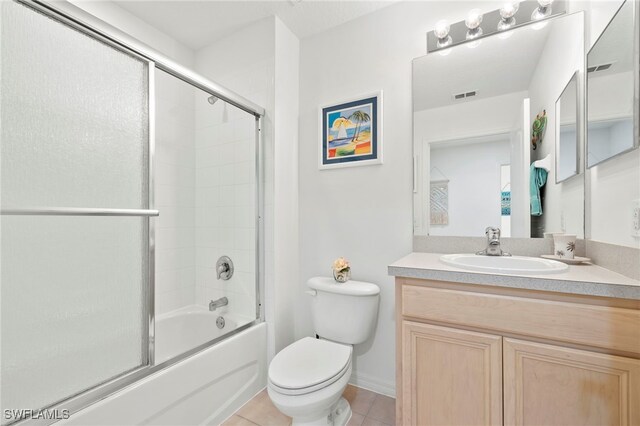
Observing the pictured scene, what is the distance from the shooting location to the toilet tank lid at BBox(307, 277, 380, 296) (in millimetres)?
1591

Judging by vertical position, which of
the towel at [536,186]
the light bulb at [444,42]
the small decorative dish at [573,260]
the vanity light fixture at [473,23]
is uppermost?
the vanity light fixture at [473,23]

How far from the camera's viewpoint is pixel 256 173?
76.0 inches

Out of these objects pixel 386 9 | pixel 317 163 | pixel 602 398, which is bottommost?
pixel 602 398

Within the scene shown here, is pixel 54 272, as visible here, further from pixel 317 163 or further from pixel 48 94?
pixel 317 163

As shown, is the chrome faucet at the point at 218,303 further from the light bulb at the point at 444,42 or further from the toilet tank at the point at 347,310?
the light bulb at the point at 444,42

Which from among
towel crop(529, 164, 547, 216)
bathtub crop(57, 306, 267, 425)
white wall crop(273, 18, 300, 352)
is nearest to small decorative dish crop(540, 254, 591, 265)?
towel crop(529, 164, 547, 216)

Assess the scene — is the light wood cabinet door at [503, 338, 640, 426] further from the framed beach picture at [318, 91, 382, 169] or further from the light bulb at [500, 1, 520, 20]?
the light bulb at [500, 1, 520, 20]

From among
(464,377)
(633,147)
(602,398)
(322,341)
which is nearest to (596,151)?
(633,147)

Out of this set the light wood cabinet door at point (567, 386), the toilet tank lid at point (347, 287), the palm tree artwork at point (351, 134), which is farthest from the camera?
the palm tree artwork at point (351, 134)

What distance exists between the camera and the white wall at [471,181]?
1517 millimetres

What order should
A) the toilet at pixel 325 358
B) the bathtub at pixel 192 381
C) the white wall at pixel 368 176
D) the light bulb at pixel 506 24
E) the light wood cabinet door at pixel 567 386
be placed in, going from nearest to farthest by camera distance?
the light wood cabinet door at pixel 567 386
the bathtub at pixel 192 381
the toilet at pixel 325 358
the light bulb at pixel 506 24
the white wall at pixel 368 176

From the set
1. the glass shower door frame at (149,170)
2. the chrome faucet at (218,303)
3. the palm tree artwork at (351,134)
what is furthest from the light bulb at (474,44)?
the chrome faucet at (218,303)

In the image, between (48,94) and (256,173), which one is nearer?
(48,94)

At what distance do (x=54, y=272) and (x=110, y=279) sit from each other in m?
0.22
